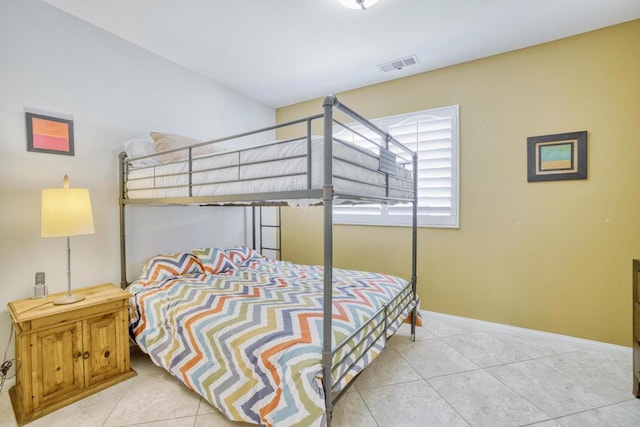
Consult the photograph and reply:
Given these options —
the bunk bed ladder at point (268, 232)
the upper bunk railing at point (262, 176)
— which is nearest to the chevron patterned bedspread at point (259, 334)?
the upper bunk railing at point (262, 176)

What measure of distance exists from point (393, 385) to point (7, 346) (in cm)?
257

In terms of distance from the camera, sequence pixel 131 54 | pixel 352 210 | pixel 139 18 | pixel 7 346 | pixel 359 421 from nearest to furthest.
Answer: pixel 359 421 < pixel 7 346 < pixel 139 18 < pixel 131 54 < pixel 352 210

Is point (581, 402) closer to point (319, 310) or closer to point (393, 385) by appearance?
point (393, 385)

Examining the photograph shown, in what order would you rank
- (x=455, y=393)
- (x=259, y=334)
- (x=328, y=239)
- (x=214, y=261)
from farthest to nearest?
(x=214, y=261), (x=455, y=393), (x=259, y=334), (x=328, y=239)

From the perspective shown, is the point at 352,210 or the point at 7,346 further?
the point at 352,210

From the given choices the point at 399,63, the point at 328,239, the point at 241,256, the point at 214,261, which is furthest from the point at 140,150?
the point at 399,63

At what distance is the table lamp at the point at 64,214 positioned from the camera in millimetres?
1725

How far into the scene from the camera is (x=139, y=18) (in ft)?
7.13

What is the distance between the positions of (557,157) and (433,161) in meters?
1.01

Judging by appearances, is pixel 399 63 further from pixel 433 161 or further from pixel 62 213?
pixel 62 213

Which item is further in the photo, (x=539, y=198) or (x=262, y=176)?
(x=539, y=198)

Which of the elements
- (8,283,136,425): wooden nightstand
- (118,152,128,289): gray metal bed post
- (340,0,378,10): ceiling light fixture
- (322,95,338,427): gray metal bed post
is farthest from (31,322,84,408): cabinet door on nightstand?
(340,0,378,10): ceiling light fixture

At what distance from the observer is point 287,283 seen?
234 centimetres

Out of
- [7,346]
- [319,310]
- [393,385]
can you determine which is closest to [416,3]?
[319,310]
